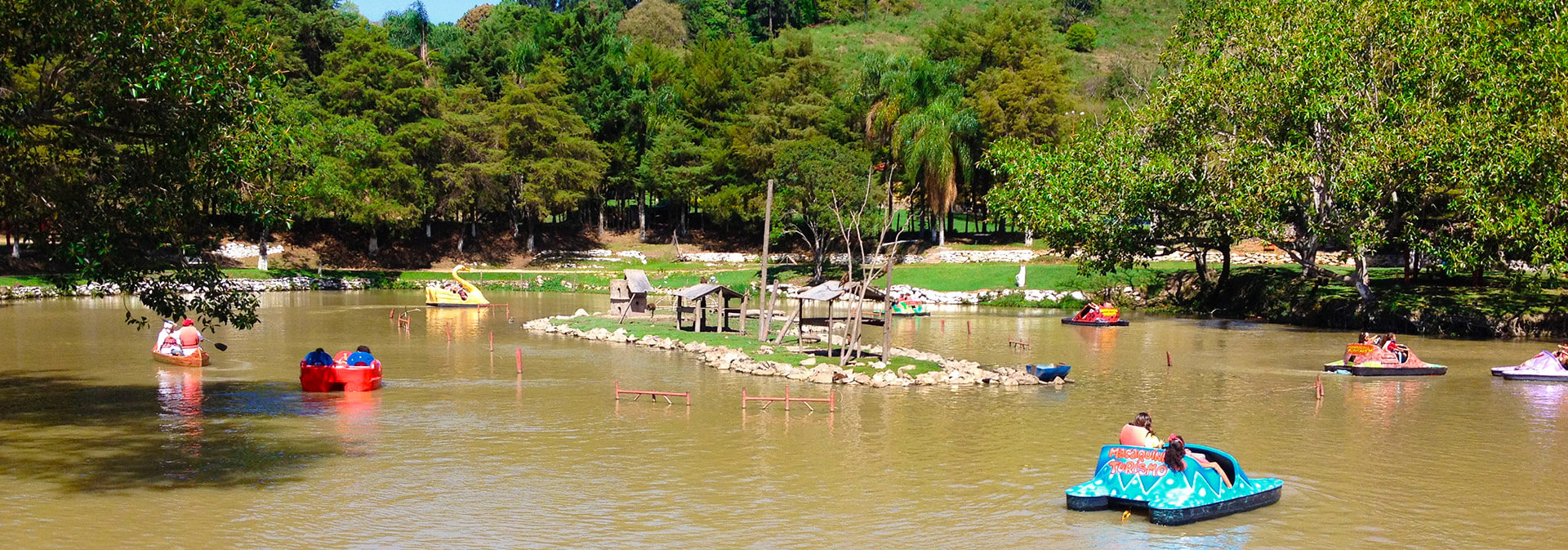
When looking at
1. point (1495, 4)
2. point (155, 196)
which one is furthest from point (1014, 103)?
point (155, 196)

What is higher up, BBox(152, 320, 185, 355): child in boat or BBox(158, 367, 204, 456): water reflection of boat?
BBox(152, 320, 185, 355): child in boat

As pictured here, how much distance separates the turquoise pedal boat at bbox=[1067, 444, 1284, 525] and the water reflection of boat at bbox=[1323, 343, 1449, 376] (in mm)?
15690

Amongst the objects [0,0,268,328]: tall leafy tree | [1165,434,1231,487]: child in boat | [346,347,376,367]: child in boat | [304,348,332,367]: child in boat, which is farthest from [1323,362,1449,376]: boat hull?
[0,0,268,328]: tall leafy tree

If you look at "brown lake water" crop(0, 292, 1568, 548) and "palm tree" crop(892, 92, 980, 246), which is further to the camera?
"palm tree" crop(892, 92, 980, 246)

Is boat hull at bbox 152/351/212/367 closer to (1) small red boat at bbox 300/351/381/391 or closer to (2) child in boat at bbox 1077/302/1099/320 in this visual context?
(1) small red boat at bbox 300/351/381/391

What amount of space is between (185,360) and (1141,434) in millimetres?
24913

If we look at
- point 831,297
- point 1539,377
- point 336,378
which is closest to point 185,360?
point 336,378

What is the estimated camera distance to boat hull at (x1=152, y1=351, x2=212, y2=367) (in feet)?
101

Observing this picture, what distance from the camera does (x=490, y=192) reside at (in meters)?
76.8

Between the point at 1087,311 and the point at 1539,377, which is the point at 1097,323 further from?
the point at 1539,377

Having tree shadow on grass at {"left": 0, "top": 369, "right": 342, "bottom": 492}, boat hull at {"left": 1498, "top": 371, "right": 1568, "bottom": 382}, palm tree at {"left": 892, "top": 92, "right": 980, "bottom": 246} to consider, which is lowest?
tree shadow on grass at {"left": 0, "top": 369, "right": 342, "bottom": 492}

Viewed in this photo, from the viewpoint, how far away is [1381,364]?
30531 millimetres

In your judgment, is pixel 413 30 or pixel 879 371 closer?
pixel 879 371

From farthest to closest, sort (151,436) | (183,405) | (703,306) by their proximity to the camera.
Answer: (703,306)
(183,405)
(151,436)
